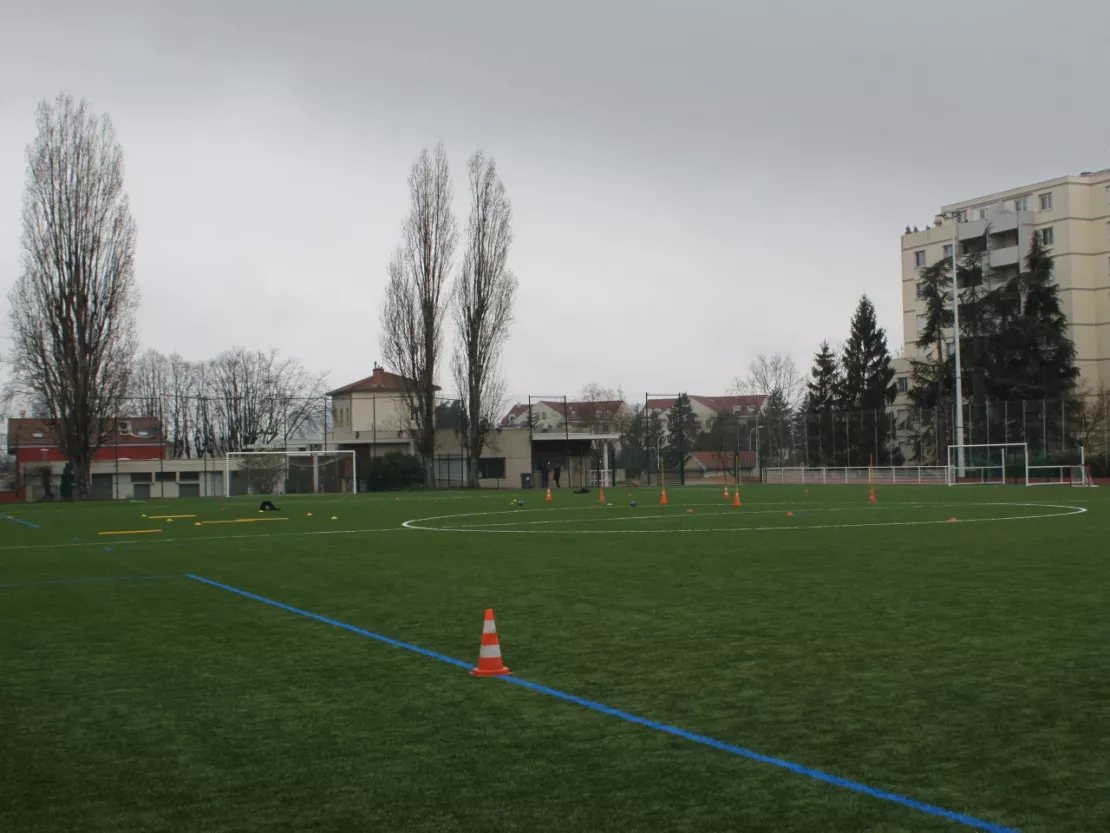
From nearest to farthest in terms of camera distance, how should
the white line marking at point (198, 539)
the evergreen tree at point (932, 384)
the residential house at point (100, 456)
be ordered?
the white line marking at point (198, 539) < the residential house at point (100, 456) < the evergreen tree at point (932, 384)

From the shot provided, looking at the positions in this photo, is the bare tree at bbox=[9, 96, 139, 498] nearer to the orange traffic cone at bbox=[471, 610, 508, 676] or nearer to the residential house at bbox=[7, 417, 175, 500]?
the residential house at bbox=[7, 417, 175, 500]

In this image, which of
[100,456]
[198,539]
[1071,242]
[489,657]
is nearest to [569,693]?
[489,657]

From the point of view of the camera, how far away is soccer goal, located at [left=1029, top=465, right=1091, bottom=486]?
44812mm

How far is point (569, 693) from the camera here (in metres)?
6.94

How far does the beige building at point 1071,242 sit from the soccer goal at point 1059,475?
29526mm

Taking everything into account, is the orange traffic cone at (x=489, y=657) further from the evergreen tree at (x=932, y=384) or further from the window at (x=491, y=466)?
the window at (x=491, y=466)

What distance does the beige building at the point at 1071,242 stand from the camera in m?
79.9

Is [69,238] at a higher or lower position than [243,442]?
higher

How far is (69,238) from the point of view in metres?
52.9

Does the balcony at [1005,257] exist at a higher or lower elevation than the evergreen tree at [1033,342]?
higher

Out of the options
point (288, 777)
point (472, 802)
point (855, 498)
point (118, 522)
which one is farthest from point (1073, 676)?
point (855, 498)

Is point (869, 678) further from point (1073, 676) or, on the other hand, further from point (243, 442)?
point (243, 442)

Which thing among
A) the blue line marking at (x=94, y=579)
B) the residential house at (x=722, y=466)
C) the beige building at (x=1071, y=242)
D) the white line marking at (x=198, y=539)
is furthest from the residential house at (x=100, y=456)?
the beige building at (x=1071, y=242)

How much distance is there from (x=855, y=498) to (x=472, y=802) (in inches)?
1315
